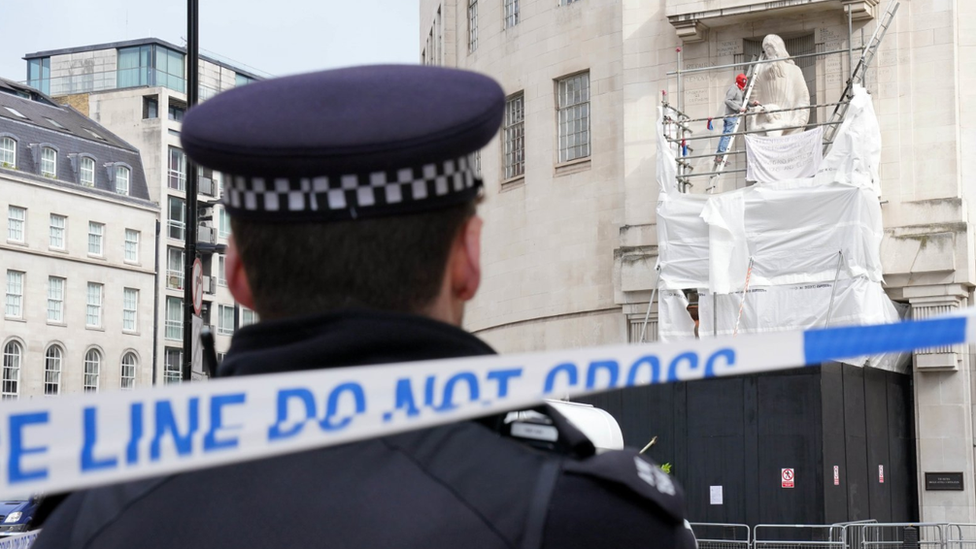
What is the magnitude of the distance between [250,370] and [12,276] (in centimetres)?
7217

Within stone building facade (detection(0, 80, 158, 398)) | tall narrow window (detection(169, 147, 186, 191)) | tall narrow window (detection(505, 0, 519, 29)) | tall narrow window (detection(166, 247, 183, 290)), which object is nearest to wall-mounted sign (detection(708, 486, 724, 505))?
tall narrow window (detection(505, 0, 519, 29))

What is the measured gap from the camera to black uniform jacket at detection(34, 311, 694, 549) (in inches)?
61.0

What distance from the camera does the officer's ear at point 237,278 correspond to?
184 cm

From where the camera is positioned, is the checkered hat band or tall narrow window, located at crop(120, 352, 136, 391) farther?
tall narrow window, located at crop(120, 352, 136, 391)

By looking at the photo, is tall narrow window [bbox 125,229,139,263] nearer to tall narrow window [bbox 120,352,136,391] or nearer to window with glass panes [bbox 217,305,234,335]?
tall narrow window [bbox 120,352,136,391]

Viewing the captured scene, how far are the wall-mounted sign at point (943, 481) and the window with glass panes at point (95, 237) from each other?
57616 mm

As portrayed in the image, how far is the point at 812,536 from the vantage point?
68.1 feet

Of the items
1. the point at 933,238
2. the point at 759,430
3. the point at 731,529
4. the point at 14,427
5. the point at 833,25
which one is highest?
the point at 833,25

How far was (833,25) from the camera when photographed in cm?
2705

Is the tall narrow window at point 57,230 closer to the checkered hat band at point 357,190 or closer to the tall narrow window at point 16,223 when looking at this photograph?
the tall narrow window at point 16,223

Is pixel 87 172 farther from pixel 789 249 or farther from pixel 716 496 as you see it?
pixel 716 496

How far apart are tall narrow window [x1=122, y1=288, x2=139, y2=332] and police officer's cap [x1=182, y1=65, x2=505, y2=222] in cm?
7750

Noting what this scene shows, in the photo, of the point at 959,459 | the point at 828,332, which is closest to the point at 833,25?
the point at 959,459

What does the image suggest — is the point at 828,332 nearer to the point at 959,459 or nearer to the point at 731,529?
the point at 731,529
